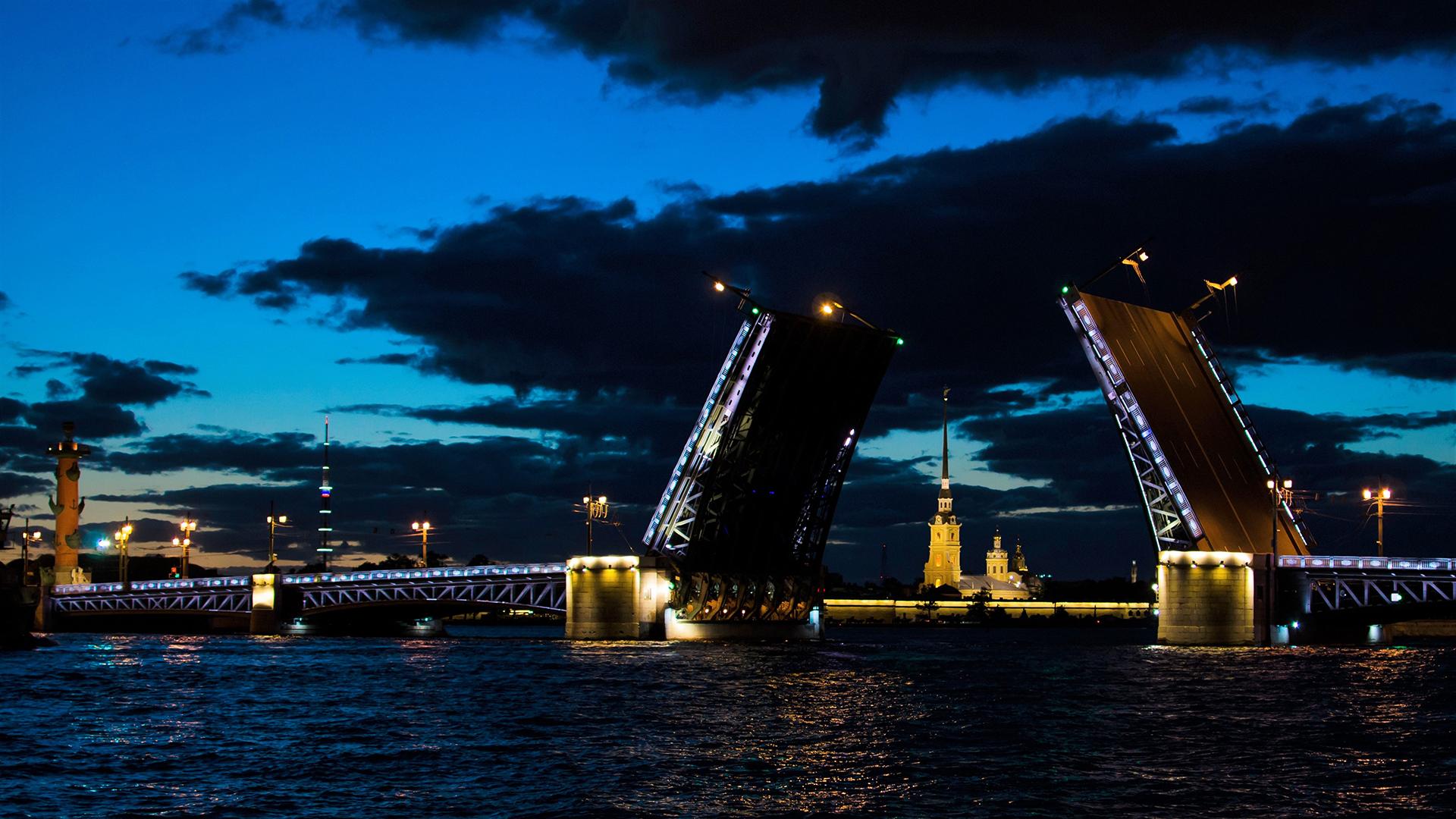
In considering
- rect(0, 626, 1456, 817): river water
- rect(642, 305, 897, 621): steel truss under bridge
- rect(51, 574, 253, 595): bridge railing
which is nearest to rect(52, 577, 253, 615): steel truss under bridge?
rect(51, 574, 253, 595): bridge railing

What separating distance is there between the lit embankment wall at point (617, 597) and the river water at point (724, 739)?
11436 millimetres

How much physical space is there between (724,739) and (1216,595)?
39.7 m

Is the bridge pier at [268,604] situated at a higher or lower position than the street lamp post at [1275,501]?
lower

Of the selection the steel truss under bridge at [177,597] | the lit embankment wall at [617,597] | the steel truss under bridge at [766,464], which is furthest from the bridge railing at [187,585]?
the steel truss under bridge at [766,464]

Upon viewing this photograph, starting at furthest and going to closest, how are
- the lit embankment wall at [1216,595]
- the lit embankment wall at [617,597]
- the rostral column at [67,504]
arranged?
1. the rostral column at [67,504]
2. the lit embankment wall at [617,597]
3. the lit embankment wall at [1216,595]

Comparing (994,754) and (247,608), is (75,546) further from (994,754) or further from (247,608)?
(994,754)

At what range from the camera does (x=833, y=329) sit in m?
60.6

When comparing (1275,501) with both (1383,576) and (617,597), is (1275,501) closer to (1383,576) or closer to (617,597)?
(1383,576)

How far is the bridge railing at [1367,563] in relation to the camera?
65.4 metres

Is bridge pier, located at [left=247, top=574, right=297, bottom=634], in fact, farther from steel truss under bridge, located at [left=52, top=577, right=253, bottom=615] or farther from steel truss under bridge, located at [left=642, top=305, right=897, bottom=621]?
steel truss under bridge, located at [left=642, top=305, right=897, bottom=621]

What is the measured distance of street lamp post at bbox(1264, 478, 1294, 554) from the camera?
65.4m

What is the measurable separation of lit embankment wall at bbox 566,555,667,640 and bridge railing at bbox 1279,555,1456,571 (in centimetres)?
2587

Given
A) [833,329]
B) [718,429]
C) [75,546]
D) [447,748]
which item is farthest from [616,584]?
[75,546]

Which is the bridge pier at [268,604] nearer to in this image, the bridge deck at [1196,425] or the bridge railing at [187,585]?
the bridge railing at [187,585]
